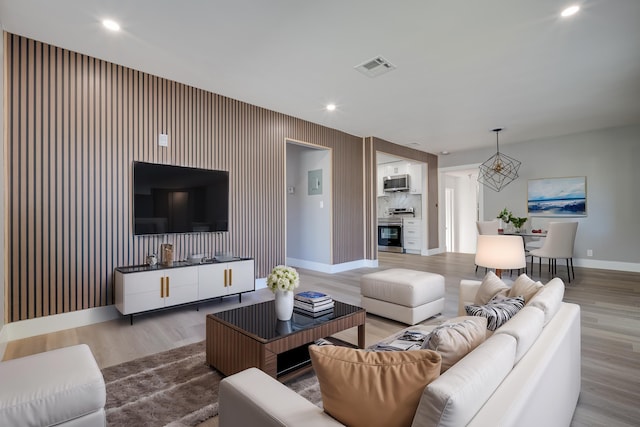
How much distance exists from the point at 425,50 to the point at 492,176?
531cm

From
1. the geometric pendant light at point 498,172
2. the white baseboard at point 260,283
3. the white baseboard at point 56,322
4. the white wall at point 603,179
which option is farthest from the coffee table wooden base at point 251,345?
the geometric pendant light at point 498,172

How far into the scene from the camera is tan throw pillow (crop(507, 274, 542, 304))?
1.79 metres

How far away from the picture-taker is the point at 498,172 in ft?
22.4

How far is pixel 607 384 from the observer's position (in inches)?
79.4

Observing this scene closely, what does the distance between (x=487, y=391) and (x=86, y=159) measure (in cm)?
370

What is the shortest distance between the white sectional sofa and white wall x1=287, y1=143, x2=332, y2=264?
4.52 meters

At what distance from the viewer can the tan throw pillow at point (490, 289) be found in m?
2.08

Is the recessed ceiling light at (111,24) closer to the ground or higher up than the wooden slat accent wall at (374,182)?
higher up

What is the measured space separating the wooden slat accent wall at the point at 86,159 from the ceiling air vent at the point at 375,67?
1837 mm

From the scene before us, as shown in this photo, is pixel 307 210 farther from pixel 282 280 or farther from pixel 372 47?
pixel 282 280

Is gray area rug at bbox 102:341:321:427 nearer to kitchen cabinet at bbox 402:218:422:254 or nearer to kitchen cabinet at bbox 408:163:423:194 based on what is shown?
kitchen cabinet at bbox 402:218:422:254

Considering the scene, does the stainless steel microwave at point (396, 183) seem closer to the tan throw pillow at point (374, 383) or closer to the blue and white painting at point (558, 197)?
the blue and white painting at point (558, 197)

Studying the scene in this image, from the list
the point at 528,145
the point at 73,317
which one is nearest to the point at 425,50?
the point at 73,317

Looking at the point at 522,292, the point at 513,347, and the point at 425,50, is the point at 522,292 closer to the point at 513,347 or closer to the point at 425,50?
the point at 513,347
